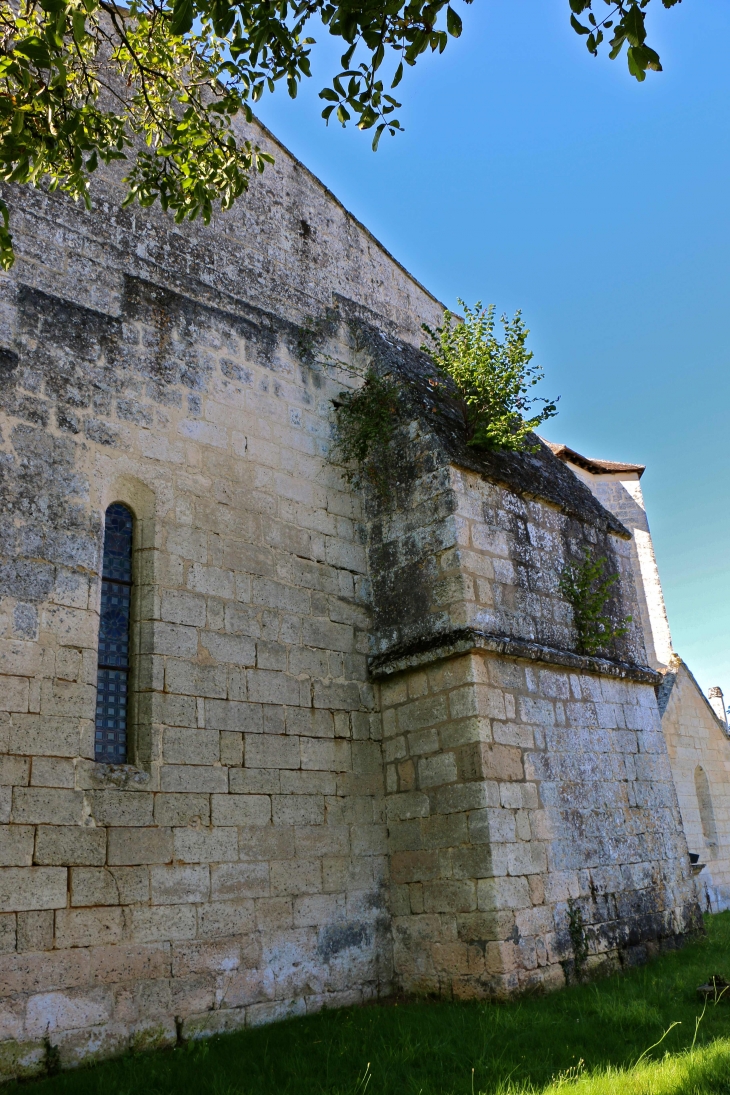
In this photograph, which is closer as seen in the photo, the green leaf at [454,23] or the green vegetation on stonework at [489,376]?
the green leaf at [454,23]

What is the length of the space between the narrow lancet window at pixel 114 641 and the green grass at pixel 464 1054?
1.80 meters

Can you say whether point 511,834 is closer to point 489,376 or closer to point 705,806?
point 489,376

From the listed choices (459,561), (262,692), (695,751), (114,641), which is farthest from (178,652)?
(695,751)

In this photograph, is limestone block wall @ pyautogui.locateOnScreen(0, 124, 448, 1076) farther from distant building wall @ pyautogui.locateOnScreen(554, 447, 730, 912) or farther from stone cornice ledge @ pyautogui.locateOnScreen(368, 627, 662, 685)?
distant building wall @ pyautogui.locateOnScreen(554, 447, 730, 912)

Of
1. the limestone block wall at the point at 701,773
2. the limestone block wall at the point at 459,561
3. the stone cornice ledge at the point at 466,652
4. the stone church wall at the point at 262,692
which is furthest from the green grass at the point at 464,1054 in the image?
the limestone block wall at the point at 701,773

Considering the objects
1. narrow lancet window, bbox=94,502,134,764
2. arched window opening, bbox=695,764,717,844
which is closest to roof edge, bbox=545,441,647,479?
arched window opening, bbox=695,764,717,844

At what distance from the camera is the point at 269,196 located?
7.88 meters

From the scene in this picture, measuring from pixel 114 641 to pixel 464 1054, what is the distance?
3227 millimetres

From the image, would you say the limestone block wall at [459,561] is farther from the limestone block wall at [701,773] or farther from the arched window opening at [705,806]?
the arched window opening at [705,806]

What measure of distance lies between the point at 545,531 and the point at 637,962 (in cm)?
354

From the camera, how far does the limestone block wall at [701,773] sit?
12703mm

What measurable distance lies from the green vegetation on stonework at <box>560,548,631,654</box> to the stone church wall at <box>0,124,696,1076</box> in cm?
18

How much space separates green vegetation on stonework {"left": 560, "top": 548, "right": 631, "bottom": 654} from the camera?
7656mm

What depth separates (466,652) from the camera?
21.0ft
